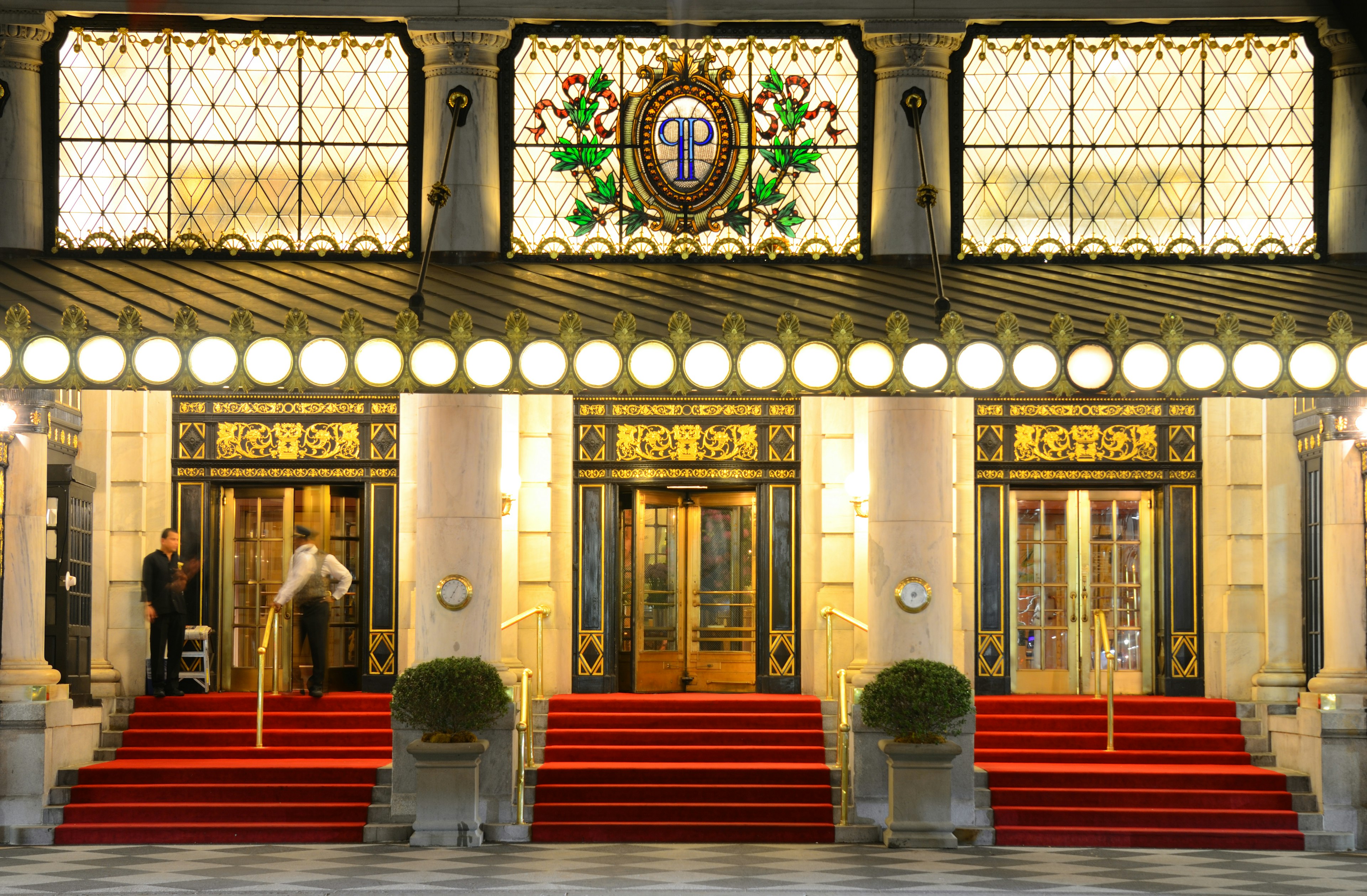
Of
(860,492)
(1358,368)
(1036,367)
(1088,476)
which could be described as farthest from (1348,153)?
(1036,367)

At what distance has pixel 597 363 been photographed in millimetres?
12164

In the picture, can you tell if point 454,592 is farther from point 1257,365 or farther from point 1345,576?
Answer: point 1345,576

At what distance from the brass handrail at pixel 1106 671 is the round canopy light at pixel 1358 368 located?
4.49 meters

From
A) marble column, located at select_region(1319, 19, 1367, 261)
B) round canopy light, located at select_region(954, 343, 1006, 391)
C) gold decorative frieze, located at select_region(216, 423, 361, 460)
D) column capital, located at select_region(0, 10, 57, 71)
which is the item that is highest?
column capital, located at select_region(0, 10, 57, 71)

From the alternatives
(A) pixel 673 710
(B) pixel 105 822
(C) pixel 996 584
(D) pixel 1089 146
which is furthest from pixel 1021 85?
(B) pixel 105 822

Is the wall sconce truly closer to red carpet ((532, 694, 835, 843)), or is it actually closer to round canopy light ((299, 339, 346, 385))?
red carpet ((532, 694, 835, 843))

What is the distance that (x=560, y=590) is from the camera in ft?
61.4

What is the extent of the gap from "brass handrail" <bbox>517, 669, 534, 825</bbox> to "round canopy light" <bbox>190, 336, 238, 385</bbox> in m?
4.24

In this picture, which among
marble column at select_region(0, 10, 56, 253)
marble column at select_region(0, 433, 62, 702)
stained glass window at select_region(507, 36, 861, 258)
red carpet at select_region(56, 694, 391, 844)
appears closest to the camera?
red carpet at select_region(56, 694, 391, 844)

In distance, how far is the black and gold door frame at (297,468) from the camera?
61.6 ft

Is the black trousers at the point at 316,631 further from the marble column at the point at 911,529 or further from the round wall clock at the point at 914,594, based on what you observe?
the round wall clock at the point at 914,594

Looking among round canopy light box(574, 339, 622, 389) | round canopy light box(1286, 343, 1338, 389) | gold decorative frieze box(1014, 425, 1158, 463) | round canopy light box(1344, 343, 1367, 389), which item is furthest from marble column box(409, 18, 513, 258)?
round canopy light box(1344, 343, 1367, 389)

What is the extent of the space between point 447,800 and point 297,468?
641cm

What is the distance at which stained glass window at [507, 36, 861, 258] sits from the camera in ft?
53.7
